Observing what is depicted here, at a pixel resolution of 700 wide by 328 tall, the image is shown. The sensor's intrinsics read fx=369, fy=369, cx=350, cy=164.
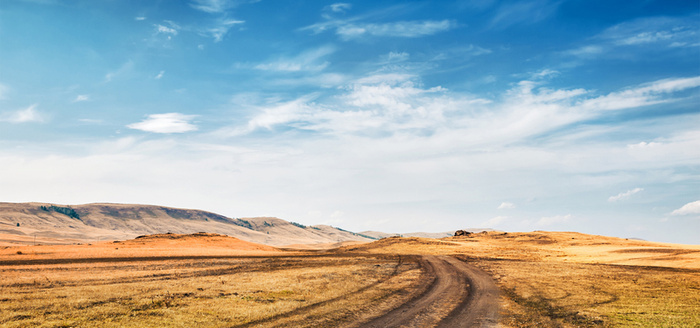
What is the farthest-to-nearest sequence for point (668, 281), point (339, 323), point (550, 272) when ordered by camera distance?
1. point (550, 272)
2. point (668, 281)
3. point (339, 323)

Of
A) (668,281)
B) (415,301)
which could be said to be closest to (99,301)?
(415,301)

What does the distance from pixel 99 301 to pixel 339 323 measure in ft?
35.9

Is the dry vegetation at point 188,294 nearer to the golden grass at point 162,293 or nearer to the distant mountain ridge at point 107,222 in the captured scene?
the golden grass at point 162,293

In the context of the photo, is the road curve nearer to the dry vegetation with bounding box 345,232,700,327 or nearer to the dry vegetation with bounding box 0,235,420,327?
the dry vegetation with bounding box 345,232,700,327

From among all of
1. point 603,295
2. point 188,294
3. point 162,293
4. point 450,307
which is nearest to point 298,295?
point 188,294

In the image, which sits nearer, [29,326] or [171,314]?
[29,326]

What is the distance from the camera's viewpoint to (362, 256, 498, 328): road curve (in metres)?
13.2

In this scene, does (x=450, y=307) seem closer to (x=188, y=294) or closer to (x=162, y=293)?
(x=188, y=294)

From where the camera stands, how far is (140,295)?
1761 cm

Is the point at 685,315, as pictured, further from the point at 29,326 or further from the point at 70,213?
the point at 70,213

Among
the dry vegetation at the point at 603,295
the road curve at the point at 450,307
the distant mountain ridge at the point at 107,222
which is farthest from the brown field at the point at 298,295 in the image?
the distant mountain ridge at the point at 107,222

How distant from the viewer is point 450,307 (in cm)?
1584

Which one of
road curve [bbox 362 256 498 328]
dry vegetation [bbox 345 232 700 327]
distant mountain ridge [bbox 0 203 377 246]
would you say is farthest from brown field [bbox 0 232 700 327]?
distant mountain ridge [bbox 0 203 377 246]

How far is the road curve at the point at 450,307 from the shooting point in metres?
13.2
